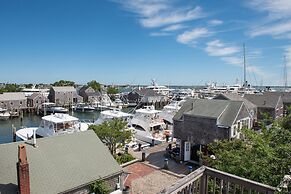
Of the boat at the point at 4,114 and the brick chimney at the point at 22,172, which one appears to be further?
the boat at the point at 4,114

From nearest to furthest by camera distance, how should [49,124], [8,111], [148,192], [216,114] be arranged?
[148,192] < [216,114] < [49,124] < [8,111]

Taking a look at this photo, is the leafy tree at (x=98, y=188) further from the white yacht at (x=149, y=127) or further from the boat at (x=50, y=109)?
the boat at (x=50, y=109)

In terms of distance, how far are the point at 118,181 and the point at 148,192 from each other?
8.57 feet

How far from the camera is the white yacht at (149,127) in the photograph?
33844 mm

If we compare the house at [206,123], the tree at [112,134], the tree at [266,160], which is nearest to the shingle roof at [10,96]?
the tree at [112,134]

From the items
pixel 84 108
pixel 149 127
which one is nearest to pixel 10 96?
pixel 84 108

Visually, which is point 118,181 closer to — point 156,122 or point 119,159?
point 119,159

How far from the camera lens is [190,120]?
23938mm

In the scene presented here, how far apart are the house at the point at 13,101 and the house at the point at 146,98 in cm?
3749

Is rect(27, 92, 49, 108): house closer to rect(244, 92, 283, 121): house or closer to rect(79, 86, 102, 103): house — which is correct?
rect(79, 86, 102, 103): house

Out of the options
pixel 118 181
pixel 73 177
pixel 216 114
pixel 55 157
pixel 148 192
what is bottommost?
pixel 148 192

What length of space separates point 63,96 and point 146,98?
29015mm

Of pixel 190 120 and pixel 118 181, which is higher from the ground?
pixel 190 120

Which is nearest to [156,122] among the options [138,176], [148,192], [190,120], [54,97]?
[190,120]
